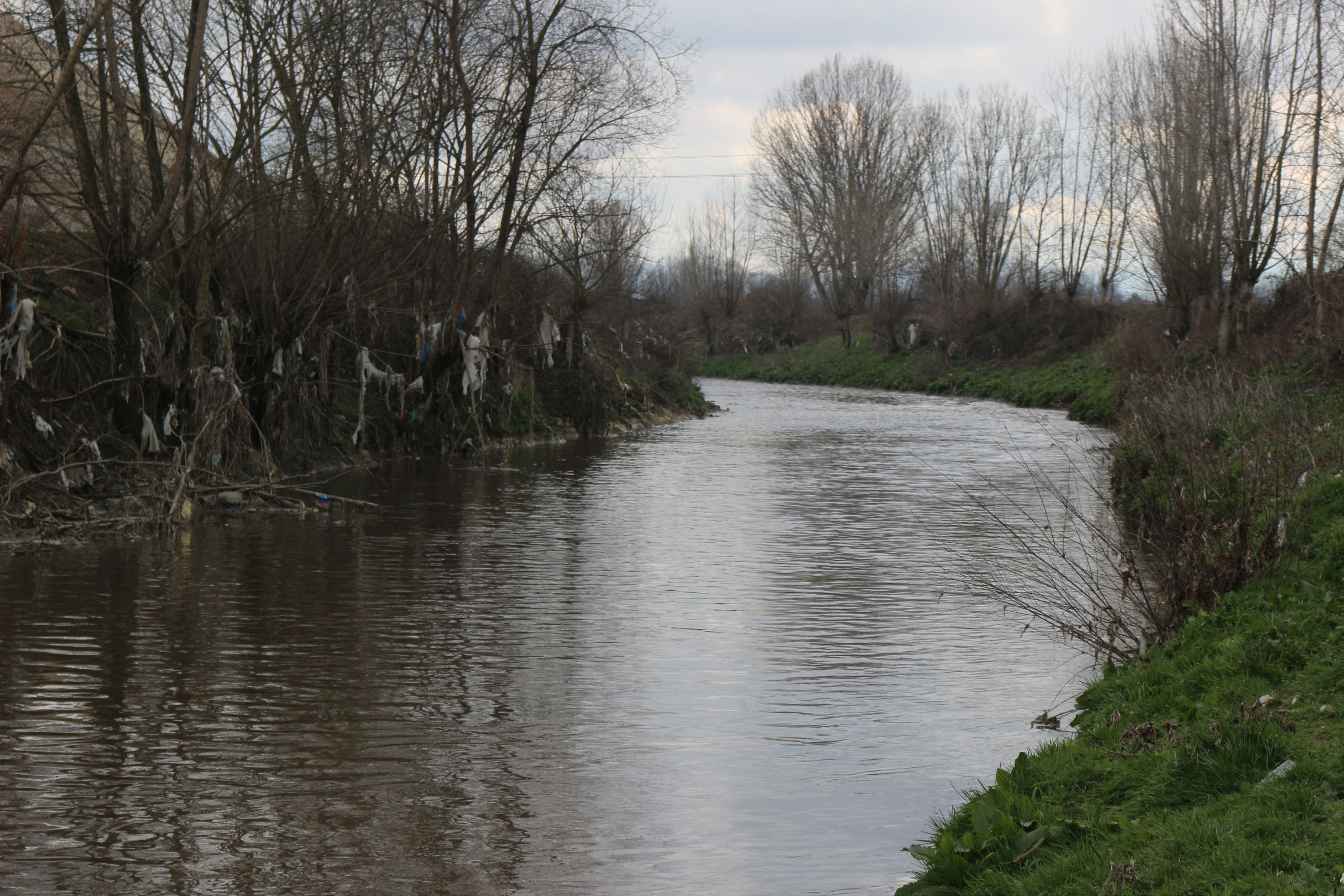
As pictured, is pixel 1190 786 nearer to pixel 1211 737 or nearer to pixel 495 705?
pixel 1211 737

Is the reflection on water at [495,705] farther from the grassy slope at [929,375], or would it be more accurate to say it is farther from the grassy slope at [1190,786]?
the grassy slope at [929,375]

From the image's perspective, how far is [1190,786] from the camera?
19.8 ft

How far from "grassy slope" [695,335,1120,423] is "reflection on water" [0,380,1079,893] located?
25.1 meters

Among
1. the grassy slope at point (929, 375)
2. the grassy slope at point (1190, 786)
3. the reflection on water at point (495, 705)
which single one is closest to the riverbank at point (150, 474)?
the reflection on water at point (495, 705)

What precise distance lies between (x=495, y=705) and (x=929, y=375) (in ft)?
178

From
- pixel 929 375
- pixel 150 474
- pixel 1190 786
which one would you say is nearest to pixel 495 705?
pixel 1190 786

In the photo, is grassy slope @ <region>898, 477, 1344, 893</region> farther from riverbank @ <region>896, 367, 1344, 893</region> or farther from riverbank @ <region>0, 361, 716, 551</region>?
riverbank @ <region>0, 361, 716, 551</region>

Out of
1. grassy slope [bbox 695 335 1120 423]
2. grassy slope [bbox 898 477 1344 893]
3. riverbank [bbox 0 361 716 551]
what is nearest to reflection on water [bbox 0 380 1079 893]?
grassy slope [bbox 898 477 1344 893]

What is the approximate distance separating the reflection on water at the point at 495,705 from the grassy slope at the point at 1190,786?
21.0 inches

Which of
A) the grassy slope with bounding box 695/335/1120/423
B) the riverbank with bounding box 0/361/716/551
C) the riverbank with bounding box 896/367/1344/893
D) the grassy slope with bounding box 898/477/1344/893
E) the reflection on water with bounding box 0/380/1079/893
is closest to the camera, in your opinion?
the grassy slope with bounding box 898/477/1344/893

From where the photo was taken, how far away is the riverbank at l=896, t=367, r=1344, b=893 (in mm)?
5199

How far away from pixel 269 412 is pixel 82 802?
49.1 feet

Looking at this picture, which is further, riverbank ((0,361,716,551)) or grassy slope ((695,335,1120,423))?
grassy slope ((695,335,1120,423))

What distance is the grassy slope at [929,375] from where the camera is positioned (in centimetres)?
4322
